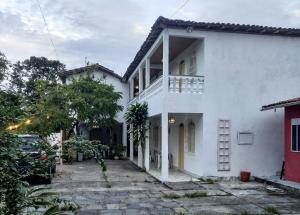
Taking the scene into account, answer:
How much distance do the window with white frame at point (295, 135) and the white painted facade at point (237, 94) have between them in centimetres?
164

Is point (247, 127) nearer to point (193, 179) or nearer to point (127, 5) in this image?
point (193, 179)

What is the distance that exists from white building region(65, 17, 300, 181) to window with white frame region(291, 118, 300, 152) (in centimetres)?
164

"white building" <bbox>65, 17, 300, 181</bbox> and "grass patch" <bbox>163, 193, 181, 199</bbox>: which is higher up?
"white building" <bbox>65, 17, 300, 181</bbox>

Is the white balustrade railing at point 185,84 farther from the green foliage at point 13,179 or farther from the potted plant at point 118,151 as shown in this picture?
the potted plant at point 118,151

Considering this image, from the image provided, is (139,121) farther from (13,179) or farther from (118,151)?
(13,179)

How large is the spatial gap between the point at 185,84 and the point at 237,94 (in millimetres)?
2118

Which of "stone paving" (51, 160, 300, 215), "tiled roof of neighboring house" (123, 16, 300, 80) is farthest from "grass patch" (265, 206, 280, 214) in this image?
"tiled roof of neighboring house" (123, 16, 300, 80)

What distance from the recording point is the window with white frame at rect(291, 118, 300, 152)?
12.9 metres

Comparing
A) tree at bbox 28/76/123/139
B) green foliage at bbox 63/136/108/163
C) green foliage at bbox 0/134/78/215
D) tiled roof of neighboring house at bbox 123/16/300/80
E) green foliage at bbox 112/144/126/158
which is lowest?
green foliage at bbox 112/144/126/158

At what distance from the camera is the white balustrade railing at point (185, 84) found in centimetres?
1398

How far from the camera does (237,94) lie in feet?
47.8

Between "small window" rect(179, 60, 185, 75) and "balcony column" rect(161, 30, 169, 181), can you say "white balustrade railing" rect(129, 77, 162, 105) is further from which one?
"small window" rect(179, 60, 185, 75)

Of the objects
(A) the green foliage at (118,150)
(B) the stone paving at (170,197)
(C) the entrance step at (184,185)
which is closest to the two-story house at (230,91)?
(C) the entrance step at (184,185)

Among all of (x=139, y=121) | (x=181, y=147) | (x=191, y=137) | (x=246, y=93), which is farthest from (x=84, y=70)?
(x=246, y=93)
